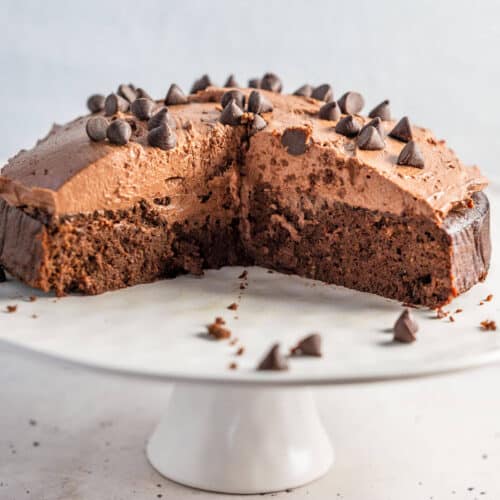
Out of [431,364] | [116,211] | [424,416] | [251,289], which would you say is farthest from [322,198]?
[424,416]

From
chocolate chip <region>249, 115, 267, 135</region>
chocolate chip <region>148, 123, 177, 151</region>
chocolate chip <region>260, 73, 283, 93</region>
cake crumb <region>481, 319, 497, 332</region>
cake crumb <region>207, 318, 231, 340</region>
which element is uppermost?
chocolate chip <region>260, 73, 283, 93</region>

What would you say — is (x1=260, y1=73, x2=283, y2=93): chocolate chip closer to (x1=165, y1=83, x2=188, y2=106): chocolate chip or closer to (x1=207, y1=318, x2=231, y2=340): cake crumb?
(x1=165, y1=83, x2=188, y2=106): chocolate chip

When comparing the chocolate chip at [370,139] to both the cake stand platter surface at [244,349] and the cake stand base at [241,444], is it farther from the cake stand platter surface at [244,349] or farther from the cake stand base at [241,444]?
the cake stand base at [241,444]

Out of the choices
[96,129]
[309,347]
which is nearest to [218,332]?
[309,347]

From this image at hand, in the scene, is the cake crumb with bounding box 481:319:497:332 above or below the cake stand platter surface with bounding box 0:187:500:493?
above

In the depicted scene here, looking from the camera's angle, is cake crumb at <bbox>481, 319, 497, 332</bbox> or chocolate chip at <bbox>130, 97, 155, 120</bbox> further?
chocolate chip at <bbox>130, 97, 155, 120</bbox>

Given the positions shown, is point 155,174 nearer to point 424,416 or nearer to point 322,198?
point 322,198

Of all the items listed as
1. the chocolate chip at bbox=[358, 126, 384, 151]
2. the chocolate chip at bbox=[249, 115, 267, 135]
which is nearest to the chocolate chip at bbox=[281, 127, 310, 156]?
the chocolate chip at bbox=[249, 115, 267, 135]
